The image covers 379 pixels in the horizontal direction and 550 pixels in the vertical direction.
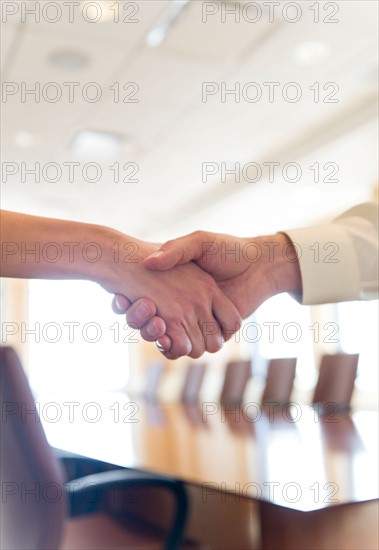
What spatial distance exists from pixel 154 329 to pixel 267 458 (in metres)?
0.48

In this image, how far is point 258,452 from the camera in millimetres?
1776

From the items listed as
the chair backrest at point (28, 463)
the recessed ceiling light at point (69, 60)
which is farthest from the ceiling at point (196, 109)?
the chair backrest at point (28, 463)

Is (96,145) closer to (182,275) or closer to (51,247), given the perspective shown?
(182,275)

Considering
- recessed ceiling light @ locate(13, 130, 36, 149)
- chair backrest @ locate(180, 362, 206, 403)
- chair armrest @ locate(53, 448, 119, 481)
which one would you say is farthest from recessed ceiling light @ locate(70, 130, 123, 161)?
chair armrest @ locate(53, 448, 119, 481)

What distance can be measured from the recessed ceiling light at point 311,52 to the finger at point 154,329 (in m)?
2.96

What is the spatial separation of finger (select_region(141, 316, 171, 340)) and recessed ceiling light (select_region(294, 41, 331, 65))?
2965mm

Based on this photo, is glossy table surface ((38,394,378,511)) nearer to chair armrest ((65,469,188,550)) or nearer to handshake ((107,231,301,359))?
chair armrest ((65,469,188,550))

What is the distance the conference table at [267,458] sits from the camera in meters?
1.11

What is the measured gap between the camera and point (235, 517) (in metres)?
1.93

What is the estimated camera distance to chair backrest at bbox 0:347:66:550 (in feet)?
3.83

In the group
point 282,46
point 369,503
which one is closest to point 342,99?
point 282,46

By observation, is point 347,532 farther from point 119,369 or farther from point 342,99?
point 119,369

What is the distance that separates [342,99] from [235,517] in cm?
374

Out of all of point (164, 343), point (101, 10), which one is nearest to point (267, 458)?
point (164, 343)
